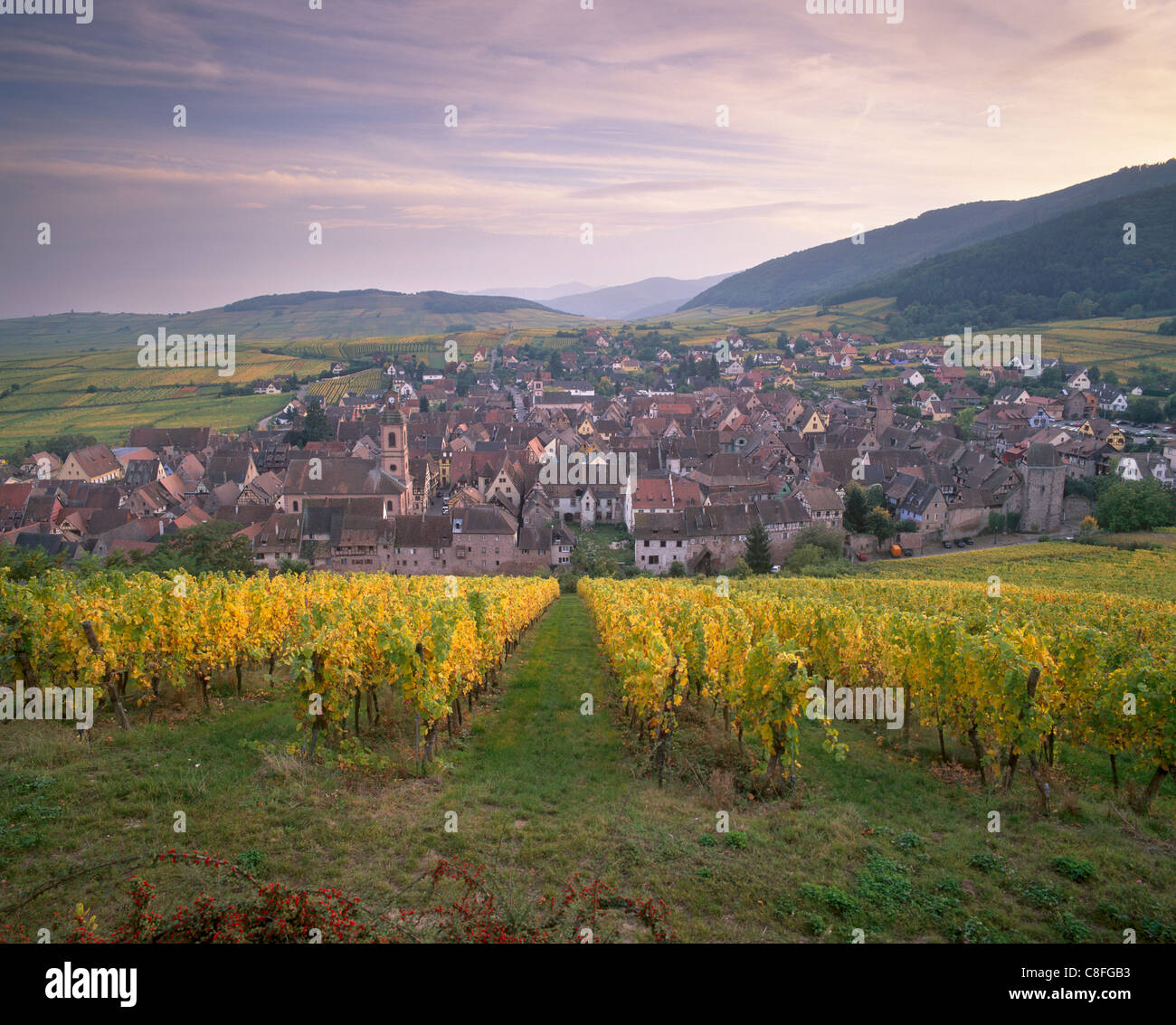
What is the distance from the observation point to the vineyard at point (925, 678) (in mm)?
14375

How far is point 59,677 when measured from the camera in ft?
58.5

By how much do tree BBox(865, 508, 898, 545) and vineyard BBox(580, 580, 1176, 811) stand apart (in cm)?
4978

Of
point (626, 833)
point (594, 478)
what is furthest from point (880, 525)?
point (626, 833)

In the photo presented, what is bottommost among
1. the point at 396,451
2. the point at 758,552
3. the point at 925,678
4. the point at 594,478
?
the point at 758,552

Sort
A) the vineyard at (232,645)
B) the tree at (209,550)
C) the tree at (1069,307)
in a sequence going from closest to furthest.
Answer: the vineyard at (232,645) < the tree at (209,550) < the tree at (1069,307)

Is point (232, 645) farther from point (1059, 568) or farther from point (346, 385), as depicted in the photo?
point (346, 385)

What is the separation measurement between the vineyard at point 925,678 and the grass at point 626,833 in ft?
3.46

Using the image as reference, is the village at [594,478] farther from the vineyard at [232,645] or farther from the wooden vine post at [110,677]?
the wooden vine post at [110,677]

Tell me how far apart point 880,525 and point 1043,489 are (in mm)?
22055

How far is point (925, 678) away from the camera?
17.2m

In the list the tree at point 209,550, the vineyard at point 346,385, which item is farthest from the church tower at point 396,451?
the vineyard at point 346,385

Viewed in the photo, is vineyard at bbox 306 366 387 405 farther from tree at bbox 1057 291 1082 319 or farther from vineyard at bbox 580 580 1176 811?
tree at bbox 1057 291 1082 319

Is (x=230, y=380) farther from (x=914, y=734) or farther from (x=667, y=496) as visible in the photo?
(x=914, y=734)

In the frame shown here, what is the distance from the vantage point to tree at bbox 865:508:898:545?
240ft
